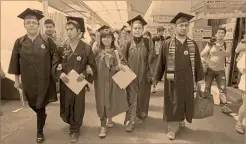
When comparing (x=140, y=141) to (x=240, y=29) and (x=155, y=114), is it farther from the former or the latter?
(x=240, y=29)

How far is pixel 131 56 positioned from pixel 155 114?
1.27 metres

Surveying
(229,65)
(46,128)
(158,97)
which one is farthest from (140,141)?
(229,65)

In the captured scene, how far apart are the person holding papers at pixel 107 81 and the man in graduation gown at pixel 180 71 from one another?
2.09ft

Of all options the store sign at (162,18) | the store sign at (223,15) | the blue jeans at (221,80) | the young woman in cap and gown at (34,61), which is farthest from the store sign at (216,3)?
the young woman in cap and gown at (34,61)

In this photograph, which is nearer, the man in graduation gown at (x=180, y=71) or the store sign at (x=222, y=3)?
the man in graduation gown at (x=180, y=71)

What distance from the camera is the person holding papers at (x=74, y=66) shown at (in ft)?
9.34

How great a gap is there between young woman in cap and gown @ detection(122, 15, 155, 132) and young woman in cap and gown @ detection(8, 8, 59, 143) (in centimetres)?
109

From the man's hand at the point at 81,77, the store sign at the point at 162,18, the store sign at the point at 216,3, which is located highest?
the store sign at the point at 162,18

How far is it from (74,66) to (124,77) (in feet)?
2.26

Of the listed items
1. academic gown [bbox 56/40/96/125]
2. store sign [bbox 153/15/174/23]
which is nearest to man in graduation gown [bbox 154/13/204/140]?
academic gown [bbox 56/40/96/125]

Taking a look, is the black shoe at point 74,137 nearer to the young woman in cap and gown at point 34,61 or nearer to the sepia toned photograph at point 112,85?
the sepia toned photograph at point 112,85

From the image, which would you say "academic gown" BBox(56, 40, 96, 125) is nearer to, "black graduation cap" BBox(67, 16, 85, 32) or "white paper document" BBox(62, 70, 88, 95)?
"white paper document" BBox(62, 70, 88, 95)

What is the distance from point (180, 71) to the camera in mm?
2926

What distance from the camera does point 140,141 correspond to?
2928mm
